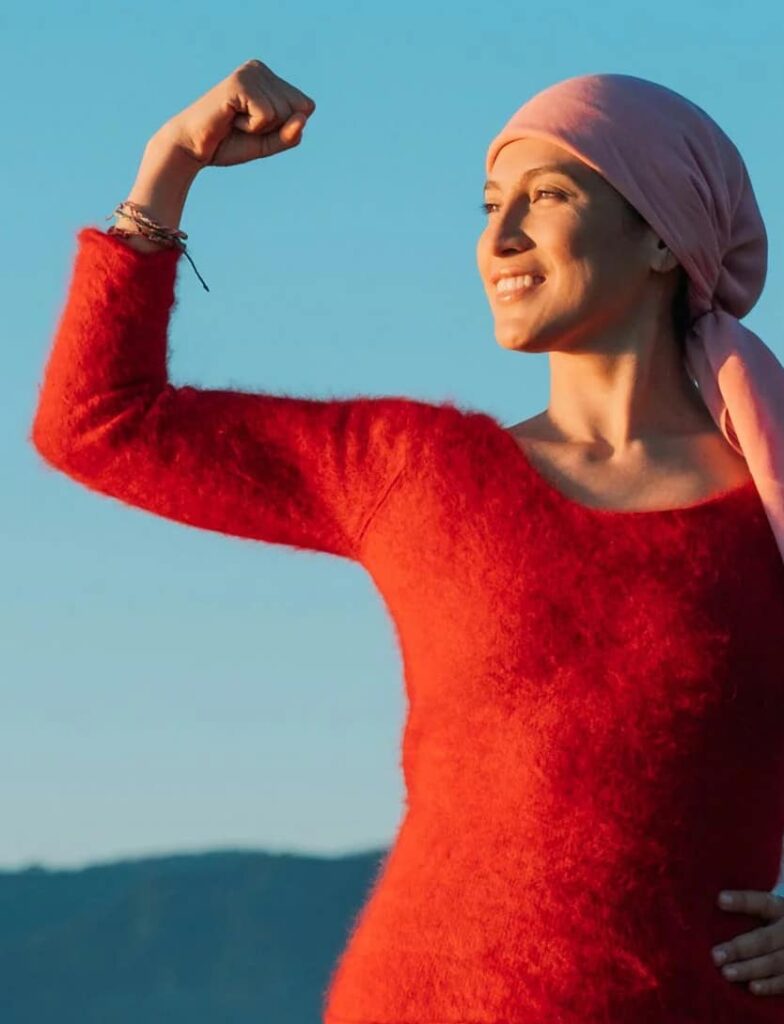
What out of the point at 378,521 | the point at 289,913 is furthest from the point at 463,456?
the point at 289,913

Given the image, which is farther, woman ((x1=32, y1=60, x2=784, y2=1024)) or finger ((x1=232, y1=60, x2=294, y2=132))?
Answer: finger ((x1=232, y1=60, x2=294, y2=132))

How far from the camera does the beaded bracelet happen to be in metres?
3.09

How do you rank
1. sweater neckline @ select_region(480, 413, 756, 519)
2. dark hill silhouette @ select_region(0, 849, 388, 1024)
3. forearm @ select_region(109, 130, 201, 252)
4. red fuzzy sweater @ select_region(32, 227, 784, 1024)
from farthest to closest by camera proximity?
dark hill silhouette @ select_region(0, 849, 388, 1024) < forearm @ select_region(109, 130, 201, 252) < sweater neckline @ select_region(480, 413, 756, 519) < red fuzzy sweater @ select_region(32, 227, 784, 1024)

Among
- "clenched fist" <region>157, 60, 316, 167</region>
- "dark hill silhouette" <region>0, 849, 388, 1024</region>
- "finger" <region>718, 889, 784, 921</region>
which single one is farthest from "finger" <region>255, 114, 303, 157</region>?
"dark hill silhouette" <region>0, 849, 388, 1024</region>

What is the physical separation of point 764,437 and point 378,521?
55 centimetres

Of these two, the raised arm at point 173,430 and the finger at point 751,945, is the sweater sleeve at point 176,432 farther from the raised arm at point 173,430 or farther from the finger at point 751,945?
the finger at point 751,945

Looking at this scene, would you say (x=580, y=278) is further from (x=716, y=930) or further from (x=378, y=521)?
(x=716, y=930)

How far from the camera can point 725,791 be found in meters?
2.88

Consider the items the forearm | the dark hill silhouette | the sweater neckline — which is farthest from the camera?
the dark hill silhouette

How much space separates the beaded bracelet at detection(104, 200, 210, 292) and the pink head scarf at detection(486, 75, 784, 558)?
467 mm

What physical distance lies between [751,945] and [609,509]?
0.60 m

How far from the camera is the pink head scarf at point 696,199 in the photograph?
3.10m

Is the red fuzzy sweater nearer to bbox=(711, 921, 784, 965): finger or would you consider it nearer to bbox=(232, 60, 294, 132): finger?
bbox=(711, 921, 784, 965): finger

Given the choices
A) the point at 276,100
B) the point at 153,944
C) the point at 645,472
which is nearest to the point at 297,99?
the point at 276,100
